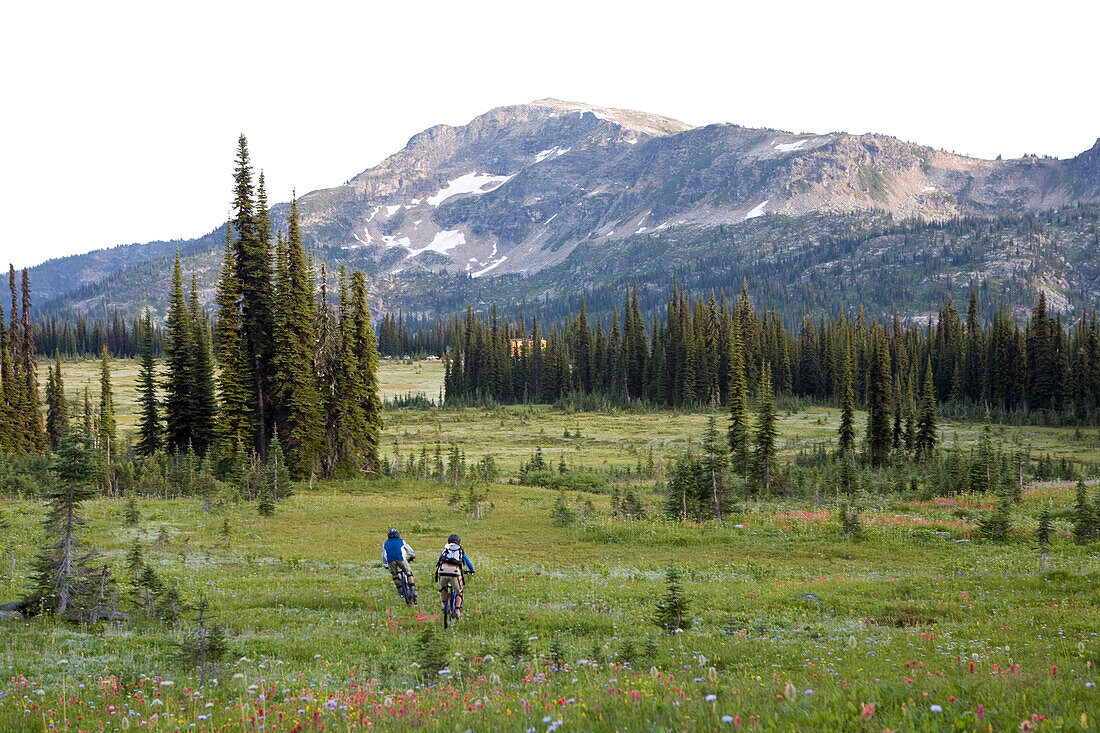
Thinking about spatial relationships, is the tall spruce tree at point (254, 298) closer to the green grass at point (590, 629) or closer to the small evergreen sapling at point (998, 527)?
the green grass at point (590, 629)

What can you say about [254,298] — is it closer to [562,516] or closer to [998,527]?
[562,516]

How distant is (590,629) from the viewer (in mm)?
12938

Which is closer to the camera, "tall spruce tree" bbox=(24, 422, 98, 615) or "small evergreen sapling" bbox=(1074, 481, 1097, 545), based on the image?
"tall spruce tree" bbox=(24, 422, 98, 615)

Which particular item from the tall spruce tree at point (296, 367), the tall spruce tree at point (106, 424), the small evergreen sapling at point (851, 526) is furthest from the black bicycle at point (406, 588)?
the tall spruce tree at point (106, 424)

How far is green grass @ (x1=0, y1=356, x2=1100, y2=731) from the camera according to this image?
663 cm

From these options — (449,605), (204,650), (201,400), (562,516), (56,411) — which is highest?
(201,400)

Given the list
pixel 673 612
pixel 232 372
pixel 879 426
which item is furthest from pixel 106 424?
pixel 879 426

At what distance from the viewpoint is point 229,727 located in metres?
6.75

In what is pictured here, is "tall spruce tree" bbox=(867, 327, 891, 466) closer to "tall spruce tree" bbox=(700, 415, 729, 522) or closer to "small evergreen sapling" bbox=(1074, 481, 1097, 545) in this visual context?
"tall spruce tree" bbox=(700, 415, 729, 522)

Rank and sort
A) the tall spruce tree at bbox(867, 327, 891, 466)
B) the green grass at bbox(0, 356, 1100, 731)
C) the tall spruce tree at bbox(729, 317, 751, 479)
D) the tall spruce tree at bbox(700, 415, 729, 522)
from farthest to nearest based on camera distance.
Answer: the tall spruce tree at bbox(867, 327, 891, 466), the tall spruce tree at bbox(729, 317, 751, 479), the tall spruce tree at bbox(700, 415, 729, 522), the green grass at bbox(0, 356, 1100, 731)

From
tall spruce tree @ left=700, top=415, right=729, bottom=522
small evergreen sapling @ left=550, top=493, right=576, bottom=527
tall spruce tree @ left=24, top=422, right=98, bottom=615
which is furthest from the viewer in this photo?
tall spruce tree @ left=700, top=415, right=729, bottom=522

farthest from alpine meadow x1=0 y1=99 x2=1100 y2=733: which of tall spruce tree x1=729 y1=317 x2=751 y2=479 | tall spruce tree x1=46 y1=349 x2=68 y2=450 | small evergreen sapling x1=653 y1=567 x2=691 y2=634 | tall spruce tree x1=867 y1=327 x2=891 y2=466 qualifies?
tall spruce tree x1=46 y1=349 x2=68 y2=450

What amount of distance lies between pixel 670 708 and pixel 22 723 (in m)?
6.70

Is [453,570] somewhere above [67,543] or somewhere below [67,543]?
below
